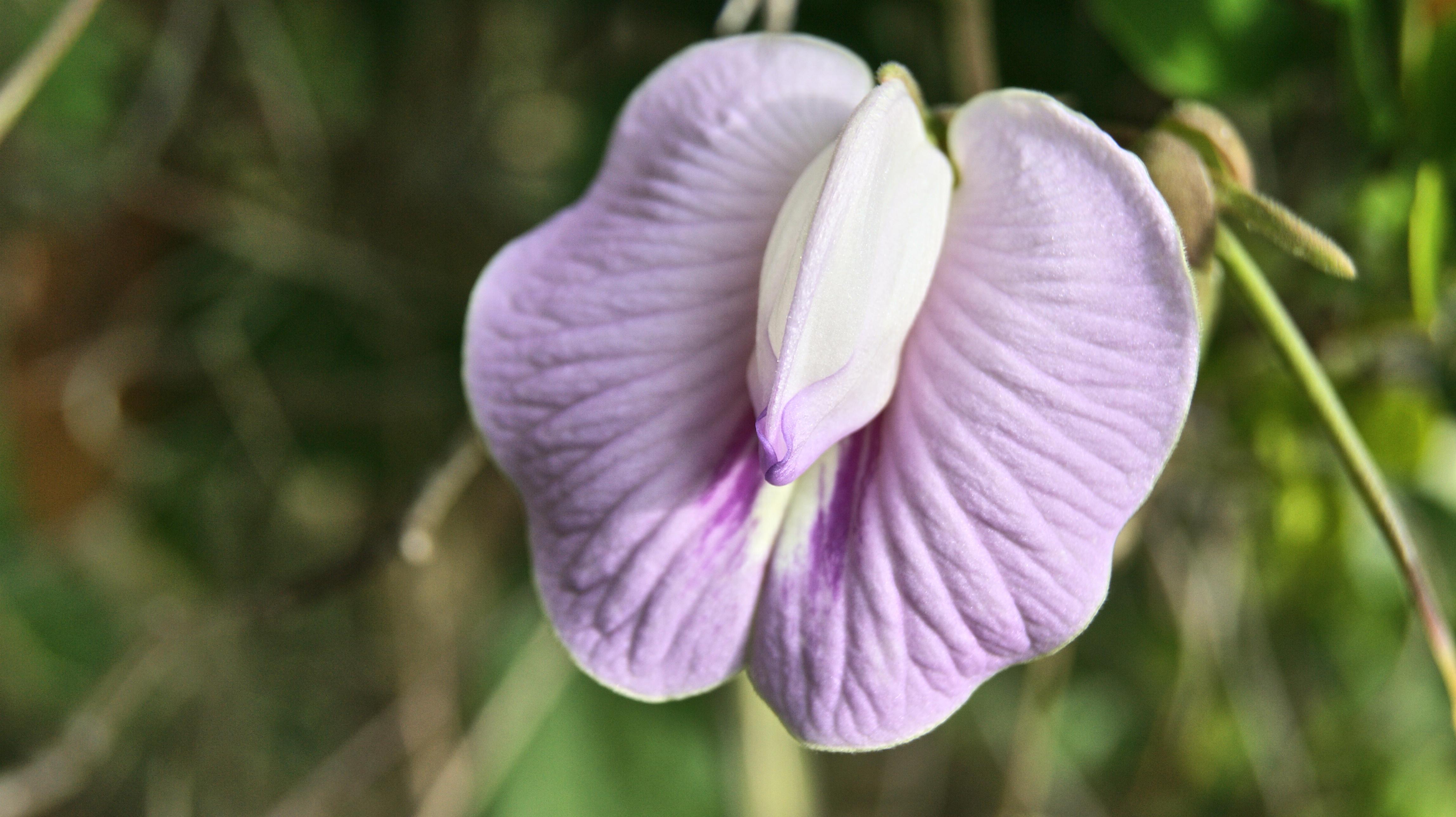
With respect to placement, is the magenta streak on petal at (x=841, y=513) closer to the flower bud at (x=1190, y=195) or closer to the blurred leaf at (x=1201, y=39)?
the flower bud at (x=1190, y=195)

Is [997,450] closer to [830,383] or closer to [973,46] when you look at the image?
[830,383]

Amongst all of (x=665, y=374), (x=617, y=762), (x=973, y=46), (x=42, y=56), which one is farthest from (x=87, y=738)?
(x=973, y=46)

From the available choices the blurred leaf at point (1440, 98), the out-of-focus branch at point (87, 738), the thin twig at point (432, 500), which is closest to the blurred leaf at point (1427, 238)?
the blurred leaf at point (1440, 98)

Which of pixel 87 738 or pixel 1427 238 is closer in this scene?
pixel 1427 238

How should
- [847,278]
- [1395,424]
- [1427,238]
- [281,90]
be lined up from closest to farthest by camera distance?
[847,278]
[1427,238]
[1395,424]
[281,90]

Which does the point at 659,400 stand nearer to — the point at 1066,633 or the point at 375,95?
the point at 1066,633

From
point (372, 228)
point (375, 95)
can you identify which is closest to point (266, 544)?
point (372, 228)
